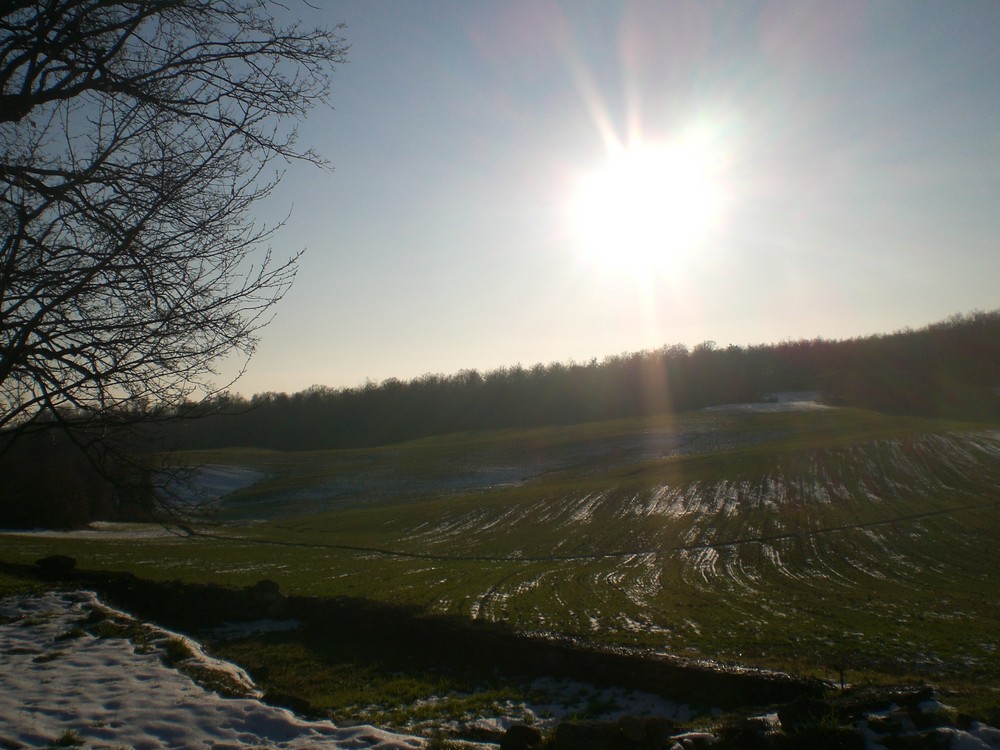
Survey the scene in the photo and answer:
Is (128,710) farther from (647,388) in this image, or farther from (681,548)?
(647,388)

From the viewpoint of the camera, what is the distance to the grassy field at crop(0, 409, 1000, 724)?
45.9 feet

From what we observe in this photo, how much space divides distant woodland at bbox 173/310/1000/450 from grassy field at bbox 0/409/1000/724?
93.5 feet

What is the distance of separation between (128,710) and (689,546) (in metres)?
24.3

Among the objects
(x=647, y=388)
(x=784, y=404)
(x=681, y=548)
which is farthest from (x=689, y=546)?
(x=647, y=388)

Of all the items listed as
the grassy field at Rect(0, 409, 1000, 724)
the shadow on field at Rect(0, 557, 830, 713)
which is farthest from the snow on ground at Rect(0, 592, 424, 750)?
the grassy field at Rect(0, 409, 1000, 724)

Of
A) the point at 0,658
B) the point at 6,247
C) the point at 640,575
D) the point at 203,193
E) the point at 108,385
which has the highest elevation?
the point at 203,193

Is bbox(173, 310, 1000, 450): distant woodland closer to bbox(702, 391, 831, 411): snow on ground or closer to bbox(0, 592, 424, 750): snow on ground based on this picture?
bbox(702, 391, 831, 411): snow on ground

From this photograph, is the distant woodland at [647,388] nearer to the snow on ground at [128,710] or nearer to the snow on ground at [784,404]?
the snow on ground at [784,404]

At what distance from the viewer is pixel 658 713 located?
316 inches

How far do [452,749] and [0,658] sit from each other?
20.0 ft

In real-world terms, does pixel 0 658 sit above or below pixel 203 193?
below

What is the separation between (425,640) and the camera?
11.4 metres

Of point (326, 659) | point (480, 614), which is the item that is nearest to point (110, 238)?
point (326, 659)

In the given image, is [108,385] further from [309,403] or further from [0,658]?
[309,403]
